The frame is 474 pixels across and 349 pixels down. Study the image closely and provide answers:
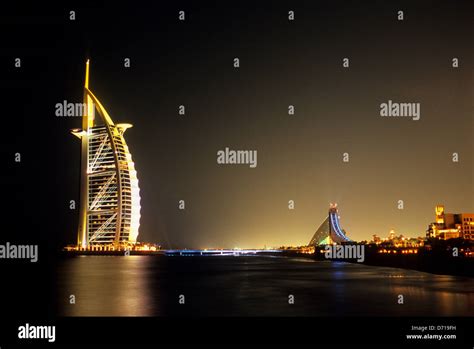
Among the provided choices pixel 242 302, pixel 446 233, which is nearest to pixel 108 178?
pixel 446 233

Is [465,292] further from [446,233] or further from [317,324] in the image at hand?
[446,233]

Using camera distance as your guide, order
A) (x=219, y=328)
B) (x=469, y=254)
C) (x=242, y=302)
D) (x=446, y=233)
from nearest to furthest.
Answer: (x=219, y=328) → (x=242, y=302) → (x=469, y=254) → (x=446, y=233)

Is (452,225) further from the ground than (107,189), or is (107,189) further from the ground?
(107,189)

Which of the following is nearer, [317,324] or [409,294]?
[317,324]
